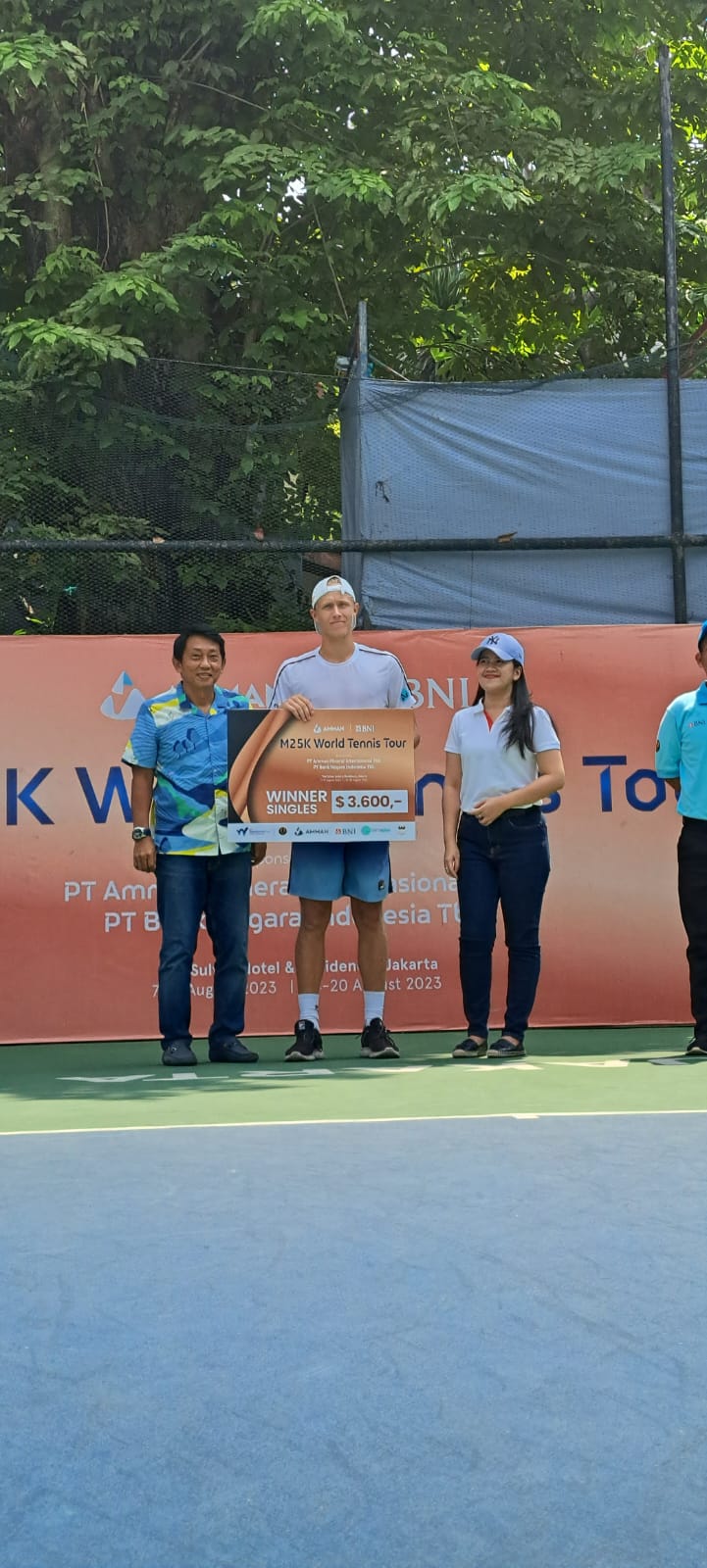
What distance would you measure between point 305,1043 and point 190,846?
2.76ft

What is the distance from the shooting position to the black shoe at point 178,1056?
6.58m

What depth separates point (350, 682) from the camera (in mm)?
6863

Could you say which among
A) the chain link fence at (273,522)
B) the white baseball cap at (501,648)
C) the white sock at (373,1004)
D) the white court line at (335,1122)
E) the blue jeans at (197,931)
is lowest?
the white court line at (335,1122)

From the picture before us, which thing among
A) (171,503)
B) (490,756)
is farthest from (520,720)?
(171,503)

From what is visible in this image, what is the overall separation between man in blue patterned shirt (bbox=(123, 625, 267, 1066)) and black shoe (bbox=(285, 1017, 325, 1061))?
0.17 m

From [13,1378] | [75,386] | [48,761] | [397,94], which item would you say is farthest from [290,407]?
[13,1378]

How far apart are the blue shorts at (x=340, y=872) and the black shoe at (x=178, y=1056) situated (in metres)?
0.71

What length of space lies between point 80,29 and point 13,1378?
35.3ft

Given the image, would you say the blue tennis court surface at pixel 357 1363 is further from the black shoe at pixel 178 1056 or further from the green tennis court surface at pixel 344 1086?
the black shoe at pixel 178 1056

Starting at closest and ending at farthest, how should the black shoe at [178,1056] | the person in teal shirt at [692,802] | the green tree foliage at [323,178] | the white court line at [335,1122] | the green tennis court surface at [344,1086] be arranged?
the white court line at [335,1122], the green tennis court surface at [344,1086], the black shoe at [178,1056], the person in teal shirt at [692,802], the green tree foliage at [323,178]

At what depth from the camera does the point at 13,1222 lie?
3416 mm

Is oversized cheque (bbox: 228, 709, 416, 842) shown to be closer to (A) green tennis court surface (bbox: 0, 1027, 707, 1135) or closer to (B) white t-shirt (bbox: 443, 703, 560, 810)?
(B) white t-shirt (bbox: 443, 703, 560, 810)

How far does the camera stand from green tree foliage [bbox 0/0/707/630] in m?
11.0

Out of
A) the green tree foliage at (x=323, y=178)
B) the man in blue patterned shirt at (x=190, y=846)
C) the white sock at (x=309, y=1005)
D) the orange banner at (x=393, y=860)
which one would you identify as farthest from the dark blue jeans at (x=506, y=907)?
the green tree foliage at (x=323, y=178)
